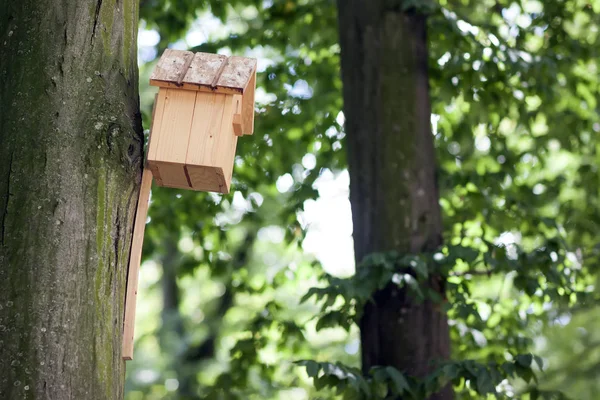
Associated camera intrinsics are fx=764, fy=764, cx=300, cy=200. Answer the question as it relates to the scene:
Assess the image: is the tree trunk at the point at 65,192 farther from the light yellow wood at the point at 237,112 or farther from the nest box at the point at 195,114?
the light yellow wood at the point at 237,112

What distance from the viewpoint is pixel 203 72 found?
230 centimetres

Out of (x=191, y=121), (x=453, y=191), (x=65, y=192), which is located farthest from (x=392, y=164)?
(x=65, y=192)

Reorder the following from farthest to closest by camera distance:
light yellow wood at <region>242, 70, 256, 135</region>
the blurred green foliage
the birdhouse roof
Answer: the blurred green foliage, light yellow wood at <region>242, 70, 256, 135</region>, the birdhouse roof

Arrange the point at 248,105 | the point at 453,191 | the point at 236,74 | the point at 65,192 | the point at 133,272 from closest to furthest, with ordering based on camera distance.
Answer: the point at 65,192 < the point at 133,272 < the point at 236,74 < the point at 248,105 < the point at 453,191

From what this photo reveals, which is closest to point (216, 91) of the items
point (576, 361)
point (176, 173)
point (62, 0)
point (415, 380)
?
point (176, 173)

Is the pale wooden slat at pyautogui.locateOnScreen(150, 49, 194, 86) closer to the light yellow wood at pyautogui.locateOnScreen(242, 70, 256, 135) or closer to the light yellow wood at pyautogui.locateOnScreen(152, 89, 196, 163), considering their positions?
the light yellow wood at pyautogui.locateOnScreen(152, 89, 196, 163)

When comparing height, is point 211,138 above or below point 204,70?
below

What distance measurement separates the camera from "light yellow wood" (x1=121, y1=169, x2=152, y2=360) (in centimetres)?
216

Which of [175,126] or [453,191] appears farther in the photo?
[453,191]

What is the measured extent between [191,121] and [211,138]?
8 cm

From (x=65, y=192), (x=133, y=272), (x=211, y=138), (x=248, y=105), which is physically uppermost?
(x=248, y=105)

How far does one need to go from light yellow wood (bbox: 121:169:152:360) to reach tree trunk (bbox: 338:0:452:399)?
181 centimetres

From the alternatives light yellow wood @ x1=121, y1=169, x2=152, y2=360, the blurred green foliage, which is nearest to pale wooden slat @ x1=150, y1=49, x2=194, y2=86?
light yellow wood @ x1=121, y1=169, x2=152, y2=360

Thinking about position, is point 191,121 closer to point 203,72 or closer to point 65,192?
point 203,72
